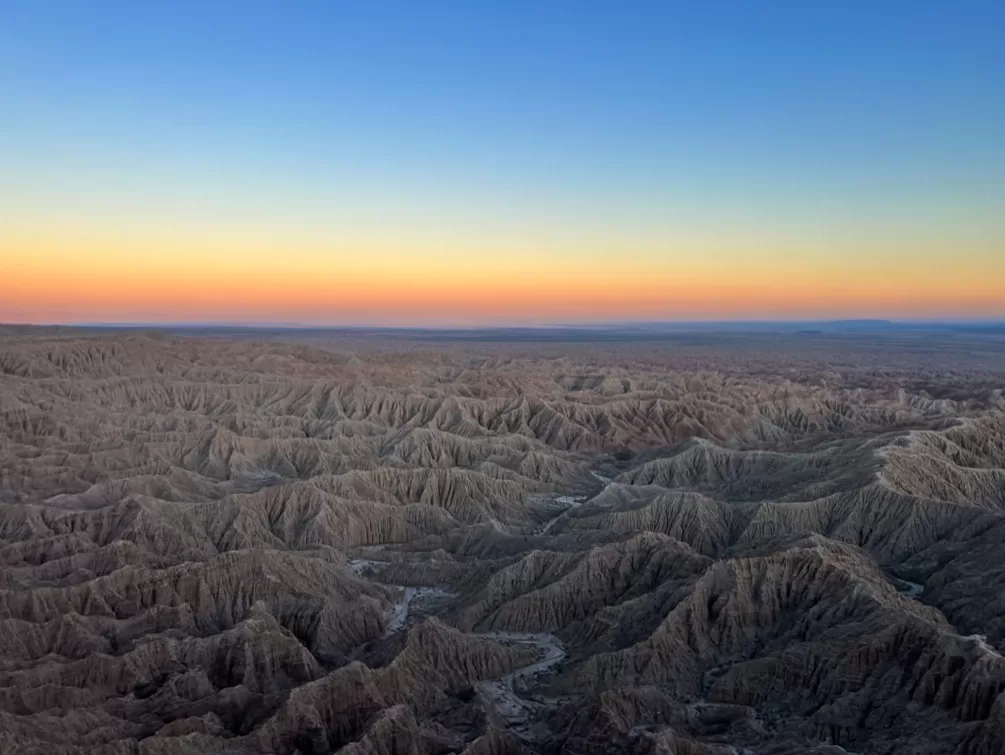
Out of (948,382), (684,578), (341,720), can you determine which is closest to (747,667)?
(684,578)

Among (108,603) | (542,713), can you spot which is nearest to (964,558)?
(542,713)

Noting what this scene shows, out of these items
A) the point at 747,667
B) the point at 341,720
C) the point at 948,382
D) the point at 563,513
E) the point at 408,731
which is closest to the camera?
the point at 408,731

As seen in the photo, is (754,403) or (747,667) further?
(754,403)

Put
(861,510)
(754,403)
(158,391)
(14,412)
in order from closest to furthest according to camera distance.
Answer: (861,510), (14,412), (158,391), (754,403)

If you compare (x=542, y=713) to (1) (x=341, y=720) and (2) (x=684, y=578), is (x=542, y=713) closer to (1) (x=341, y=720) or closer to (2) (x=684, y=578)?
(1) (x=341, y=720)

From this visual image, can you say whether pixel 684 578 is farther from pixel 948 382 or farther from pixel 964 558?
pixel 948 382

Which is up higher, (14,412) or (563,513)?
(14,412)
